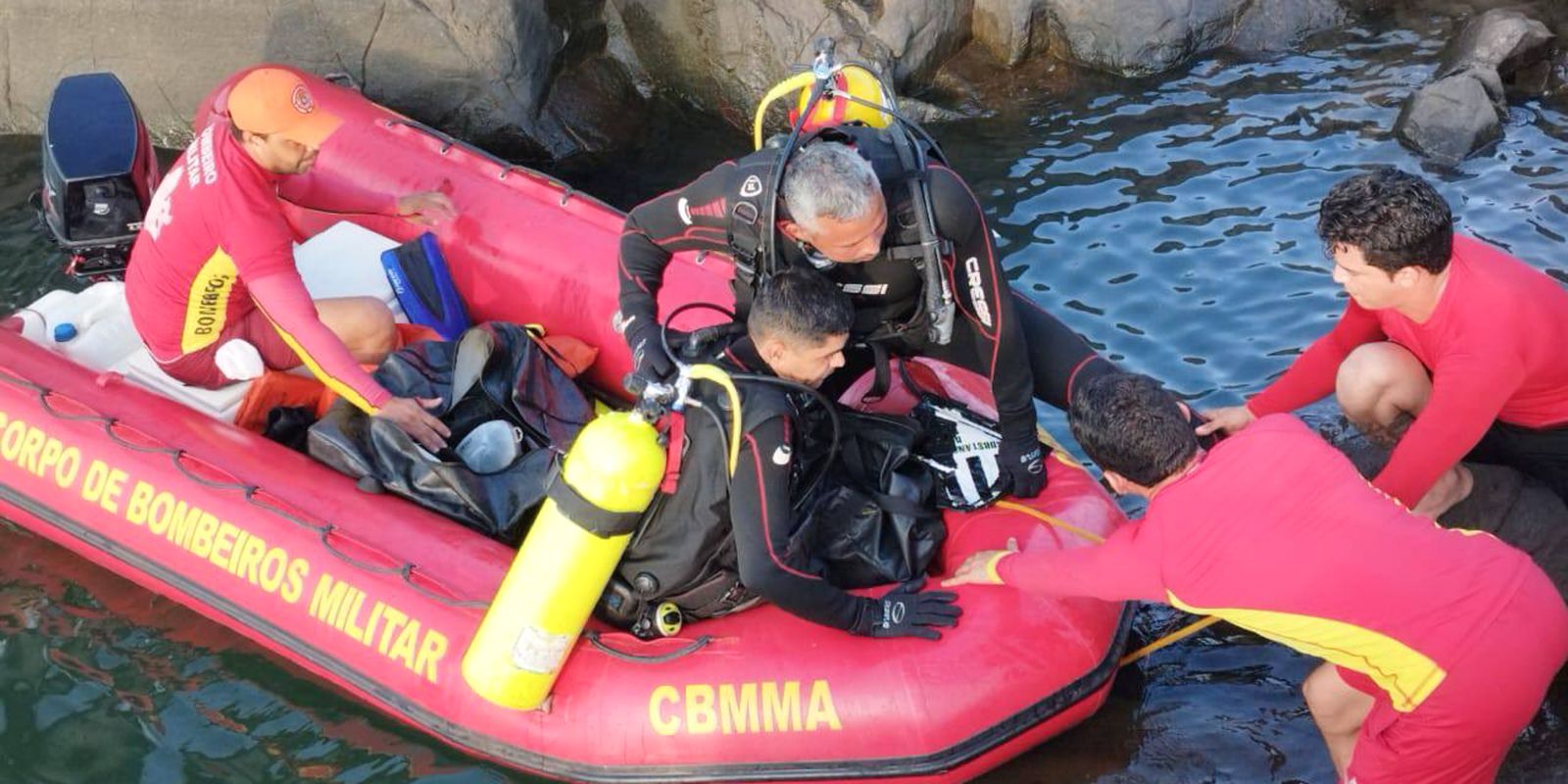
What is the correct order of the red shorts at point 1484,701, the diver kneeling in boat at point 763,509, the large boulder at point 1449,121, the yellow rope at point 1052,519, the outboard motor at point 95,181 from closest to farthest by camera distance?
the red shorts at point 1484,701 → the diver kneeling in boat at point 763,509 → the yellow rope at point 1052,519 → the outboard motor at point 95,181 → the large boulder at point 1449,121

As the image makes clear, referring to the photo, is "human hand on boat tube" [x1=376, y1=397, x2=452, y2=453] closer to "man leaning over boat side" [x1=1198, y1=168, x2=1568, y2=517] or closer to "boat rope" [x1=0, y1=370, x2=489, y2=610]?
"boat rope" [x1=0, y1=370, x2=489, y2=610]

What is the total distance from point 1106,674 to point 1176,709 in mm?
414

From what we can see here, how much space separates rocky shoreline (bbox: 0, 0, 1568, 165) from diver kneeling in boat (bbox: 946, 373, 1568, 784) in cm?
399

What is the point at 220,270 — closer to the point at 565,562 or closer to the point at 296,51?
the point at 565,562

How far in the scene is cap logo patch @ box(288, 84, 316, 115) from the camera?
3994 mm

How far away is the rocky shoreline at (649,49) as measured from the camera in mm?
6648

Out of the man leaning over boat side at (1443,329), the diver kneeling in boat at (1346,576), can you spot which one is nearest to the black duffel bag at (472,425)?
the diver kneeling in boat at (1346,576)

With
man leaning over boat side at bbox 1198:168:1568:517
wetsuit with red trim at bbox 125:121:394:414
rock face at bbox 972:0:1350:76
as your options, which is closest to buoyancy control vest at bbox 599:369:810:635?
wetsuit with red trim at bbox 125:121:394:414

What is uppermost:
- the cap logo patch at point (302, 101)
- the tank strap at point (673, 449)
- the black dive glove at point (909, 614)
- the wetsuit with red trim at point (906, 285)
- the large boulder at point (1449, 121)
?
the large boulder at point (1449, 121)

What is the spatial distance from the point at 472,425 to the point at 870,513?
1311 millimetres

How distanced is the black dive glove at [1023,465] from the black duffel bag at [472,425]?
51.4 inches

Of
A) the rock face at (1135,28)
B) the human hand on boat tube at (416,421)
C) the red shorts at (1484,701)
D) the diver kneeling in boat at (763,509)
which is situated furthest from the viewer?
the rock face at (1135,28)

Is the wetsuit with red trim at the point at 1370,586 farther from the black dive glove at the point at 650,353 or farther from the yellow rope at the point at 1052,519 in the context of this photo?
the black dive glove at the point at 650,353

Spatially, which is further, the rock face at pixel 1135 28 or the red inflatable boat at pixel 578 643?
the rock face at pixel 1135 28
